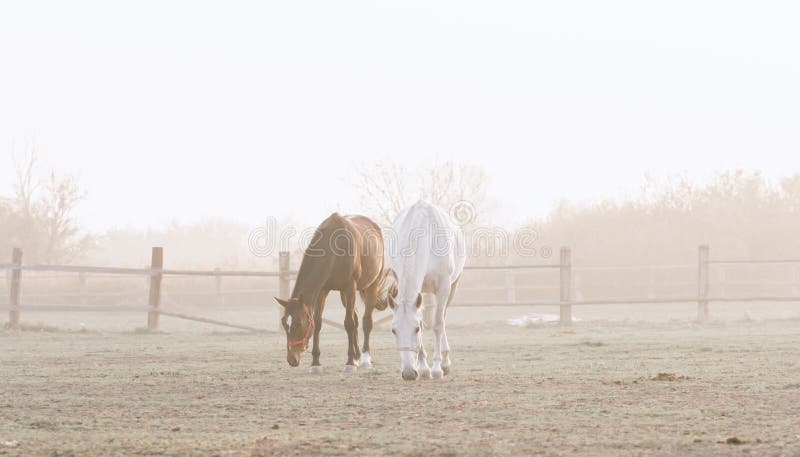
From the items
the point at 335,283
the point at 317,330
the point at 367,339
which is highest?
the point at 335,283

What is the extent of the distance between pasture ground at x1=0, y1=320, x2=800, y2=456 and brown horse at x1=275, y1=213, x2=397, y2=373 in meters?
0.36

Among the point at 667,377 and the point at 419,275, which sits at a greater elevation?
the point at 419,275

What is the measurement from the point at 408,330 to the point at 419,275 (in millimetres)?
595

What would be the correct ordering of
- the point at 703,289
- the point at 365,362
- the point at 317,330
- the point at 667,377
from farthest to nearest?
the point at 703,289
the point at 365,362
the point at 317,330
the point at 667,377

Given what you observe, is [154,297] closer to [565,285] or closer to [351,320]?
[565,285]

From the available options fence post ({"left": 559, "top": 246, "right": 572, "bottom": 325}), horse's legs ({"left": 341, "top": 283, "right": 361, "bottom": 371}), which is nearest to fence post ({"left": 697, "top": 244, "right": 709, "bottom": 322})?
fence post ({"left": 559, "top": 246, "right": 572, "bottom": 325})

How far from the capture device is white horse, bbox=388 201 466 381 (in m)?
8.58

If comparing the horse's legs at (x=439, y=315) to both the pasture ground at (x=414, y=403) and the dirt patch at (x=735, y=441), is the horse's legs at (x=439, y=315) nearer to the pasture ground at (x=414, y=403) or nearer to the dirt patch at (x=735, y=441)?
the pasture ground at (x=414, y=403)

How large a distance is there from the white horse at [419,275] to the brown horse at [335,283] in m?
0.41

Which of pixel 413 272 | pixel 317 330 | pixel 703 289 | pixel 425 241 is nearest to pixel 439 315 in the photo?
pixel 425 241

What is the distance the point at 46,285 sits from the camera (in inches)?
1308

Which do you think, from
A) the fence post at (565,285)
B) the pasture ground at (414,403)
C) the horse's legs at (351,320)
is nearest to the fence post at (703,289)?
the fence post at (565,285)

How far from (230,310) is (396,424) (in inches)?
954

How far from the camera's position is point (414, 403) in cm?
730
